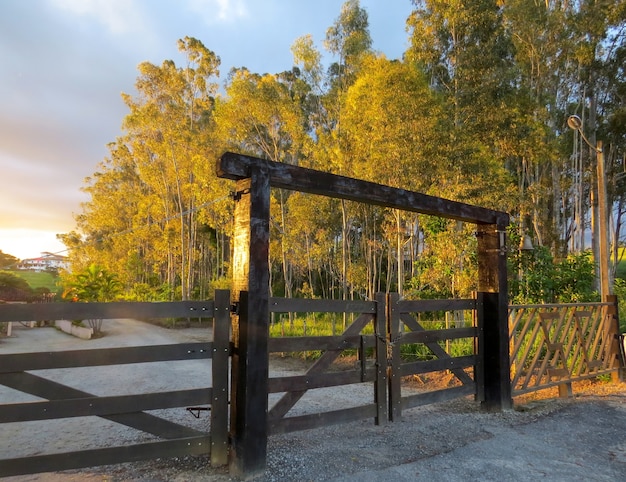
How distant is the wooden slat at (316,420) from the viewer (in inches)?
132

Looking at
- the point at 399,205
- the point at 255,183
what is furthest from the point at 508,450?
the point at 255,183

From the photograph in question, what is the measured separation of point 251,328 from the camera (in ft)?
10.5

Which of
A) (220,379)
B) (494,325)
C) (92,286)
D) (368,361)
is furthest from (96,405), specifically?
(92,286)

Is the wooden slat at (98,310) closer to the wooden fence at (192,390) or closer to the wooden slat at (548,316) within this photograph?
the wooden fence at (192,390)

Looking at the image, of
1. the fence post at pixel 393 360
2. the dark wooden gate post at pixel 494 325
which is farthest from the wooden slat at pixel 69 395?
the dark wooden gate post at pixel 494 325

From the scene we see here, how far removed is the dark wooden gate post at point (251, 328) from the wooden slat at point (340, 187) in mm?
96

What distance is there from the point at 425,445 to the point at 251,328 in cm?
209

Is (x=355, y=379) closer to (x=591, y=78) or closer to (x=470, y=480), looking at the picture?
(x=470, y=480)

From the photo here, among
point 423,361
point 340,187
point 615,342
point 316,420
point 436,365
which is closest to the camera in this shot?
point 316,420

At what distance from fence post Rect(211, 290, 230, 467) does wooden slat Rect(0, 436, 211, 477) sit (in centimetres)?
9

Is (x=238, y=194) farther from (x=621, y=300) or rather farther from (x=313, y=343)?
(x=621, y=300)

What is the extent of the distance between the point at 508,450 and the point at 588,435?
1.19 meters

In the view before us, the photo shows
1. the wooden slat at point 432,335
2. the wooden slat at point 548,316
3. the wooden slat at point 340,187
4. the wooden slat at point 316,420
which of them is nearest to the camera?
the wooden slat at point 340,187

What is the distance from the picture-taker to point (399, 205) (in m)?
4.33
